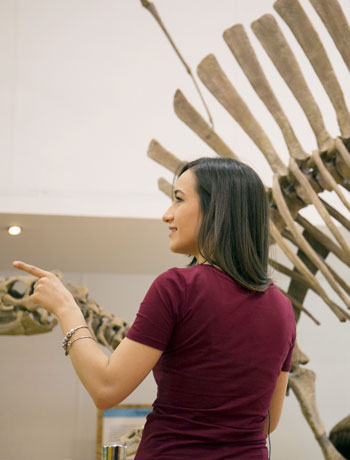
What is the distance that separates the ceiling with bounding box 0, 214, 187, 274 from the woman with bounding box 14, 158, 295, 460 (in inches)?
93.6

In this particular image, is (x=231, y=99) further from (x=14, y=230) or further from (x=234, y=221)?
(x=234, y=221)

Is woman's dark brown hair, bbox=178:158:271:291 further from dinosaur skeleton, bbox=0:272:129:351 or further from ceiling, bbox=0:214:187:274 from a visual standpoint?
ceiling, bbox=0:214:187:274

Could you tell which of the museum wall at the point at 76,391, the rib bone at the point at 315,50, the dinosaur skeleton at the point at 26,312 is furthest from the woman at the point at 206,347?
the museum wall at the point at 76,391

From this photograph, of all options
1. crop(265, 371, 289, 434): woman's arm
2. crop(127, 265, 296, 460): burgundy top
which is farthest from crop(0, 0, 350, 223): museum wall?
crop(127, 265, 296, 460): burgundy top

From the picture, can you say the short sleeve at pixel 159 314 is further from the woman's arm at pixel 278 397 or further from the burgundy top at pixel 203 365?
the woman's arm at pixel 278 397

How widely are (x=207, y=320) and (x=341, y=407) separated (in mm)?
3670

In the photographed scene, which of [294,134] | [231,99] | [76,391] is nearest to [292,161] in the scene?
[294,134]

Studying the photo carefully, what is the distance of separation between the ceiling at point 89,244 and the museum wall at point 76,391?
16 centimetres

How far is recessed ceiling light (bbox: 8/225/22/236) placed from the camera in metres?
3.42

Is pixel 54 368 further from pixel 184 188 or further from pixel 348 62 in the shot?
pixel 184 188

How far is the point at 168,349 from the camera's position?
0.93m

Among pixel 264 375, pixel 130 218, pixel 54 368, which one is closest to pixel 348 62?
pixel 130 218

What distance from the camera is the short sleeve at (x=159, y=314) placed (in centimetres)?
89

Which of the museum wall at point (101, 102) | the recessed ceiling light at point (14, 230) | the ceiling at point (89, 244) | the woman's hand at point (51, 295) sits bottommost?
the woman's hand at point (51, 295)
